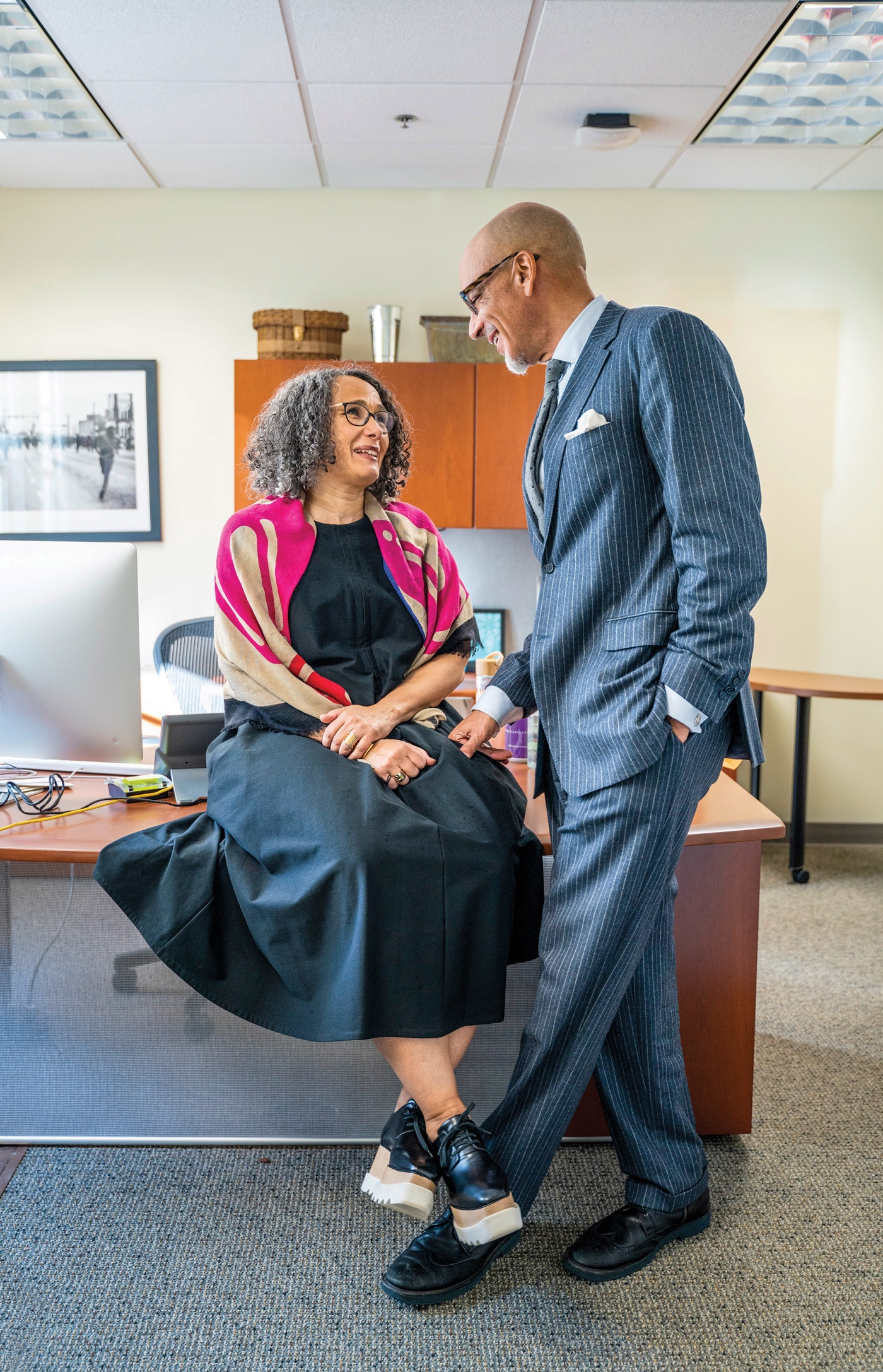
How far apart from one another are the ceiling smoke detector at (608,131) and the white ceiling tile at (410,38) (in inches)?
17.0

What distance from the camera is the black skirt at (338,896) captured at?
5.39 ft

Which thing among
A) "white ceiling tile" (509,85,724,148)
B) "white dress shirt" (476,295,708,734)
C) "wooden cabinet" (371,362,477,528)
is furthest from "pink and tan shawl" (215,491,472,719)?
"white ceiling tile" (509,85,724,148)

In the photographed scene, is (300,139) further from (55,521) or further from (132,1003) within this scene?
(132,1003)

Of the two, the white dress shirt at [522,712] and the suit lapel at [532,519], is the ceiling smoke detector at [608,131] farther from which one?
the suit lapel at [532,519]

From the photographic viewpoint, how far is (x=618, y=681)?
1.56 m

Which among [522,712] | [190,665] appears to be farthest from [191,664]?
[522,712]

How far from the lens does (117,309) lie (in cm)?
444

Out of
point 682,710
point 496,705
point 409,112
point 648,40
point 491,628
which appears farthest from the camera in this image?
point 491,628

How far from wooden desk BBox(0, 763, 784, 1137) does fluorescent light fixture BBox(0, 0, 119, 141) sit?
255 cm

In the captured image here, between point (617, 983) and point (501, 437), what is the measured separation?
116 inches

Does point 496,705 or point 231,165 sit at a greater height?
point 231,165

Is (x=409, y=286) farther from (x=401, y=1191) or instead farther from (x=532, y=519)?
(x=401, y=1191)

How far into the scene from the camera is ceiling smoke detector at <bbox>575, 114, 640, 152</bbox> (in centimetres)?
361

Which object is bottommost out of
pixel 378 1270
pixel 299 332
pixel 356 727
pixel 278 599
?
pixel 378 1270
